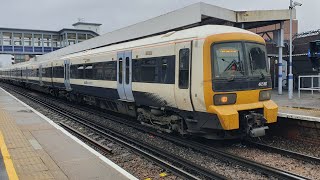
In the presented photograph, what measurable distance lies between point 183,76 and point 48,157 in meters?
3.83

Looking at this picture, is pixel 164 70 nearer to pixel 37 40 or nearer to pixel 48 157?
pixel 48 157

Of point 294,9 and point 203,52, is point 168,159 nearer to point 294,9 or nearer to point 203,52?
point 203,52

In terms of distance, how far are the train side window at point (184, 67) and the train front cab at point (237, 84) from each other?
2.12 ft

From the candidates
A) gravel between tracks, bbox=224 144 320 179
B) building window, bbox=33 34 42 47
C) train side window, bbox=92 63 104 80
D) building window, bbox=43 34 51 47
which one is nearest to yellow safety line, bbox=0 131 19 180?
gravel between tracks, bbox=224 144 320 179

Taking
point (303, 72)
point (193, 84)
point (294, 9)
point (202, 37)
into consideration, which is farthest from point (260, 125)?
point (303, 72)

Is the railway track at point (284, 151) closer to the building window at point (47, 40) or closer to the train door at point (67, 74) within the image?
the train door at point (67, 74)

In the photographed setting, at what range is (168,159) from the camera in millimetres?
8789

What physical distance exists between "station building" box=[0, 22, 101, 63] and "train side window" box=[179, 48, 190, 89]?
53561mm

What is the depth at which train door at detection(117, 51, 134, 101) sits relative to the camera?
12.5 meters

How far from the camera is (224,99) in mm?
9008

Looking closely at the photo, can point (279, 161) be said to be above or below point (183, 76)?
below

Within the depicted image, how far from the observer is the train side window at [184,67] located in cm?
944

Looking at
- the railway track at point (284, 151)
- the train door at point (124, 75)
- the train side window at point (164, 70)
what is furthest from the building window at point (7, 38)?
the railway track at point (284, 151)

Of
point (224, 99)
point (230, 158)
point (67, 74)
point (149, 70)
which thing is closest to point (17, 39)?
point (67, 74)
